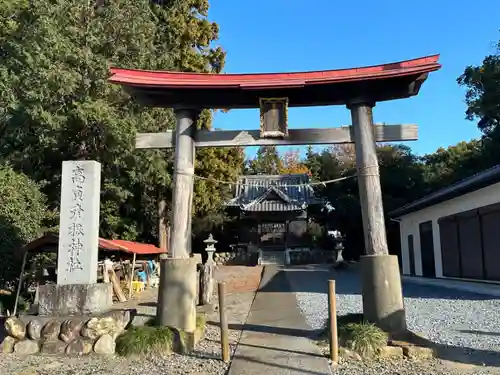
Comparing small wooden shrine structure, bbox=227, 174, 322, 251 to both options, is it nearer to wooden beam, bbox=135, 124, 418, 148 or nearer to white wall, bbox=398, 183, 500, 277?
white wall, bbox=398, 183, 500, 277

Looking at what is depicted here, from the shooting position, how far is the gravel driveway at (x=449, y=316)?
6.52 m

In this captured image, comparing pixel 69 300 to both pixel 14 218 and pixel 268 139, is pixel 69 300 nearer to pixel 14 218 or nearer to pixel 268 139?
pixel 268 139

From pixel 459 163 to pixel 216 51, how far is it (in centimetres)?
1799

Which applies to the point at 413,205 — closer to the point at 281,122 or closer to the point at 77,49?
the point at 281,122

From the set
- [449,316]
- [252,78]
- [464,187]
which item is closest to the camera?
[252,78]

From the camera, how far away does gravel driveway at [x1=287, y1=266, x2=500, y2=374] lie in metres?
6.52

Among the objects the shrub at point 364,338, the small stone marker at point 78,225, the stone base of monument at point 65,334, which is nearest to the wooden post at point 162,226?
the small stone marker at point 78,225

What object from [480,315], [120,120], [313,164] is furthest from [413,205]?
[313,164]

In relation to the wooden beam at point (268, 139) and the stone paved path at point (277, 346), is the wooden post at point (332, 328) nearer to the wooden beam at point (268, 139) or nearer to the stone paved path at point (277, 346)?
the stone paved path at point (277, 346)

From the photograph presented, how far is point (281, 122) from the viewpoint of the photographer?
7.98 meters

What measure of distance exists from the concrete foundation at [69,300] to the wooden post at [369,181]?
4.79 metres

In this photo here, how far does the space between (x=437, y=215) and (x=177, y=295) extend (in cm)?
1324

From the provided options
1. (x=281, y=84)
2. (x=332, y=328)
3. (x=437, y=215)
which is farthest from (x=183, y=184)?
(x=437, y=215)

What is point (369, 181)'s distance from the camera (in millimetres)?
7590
